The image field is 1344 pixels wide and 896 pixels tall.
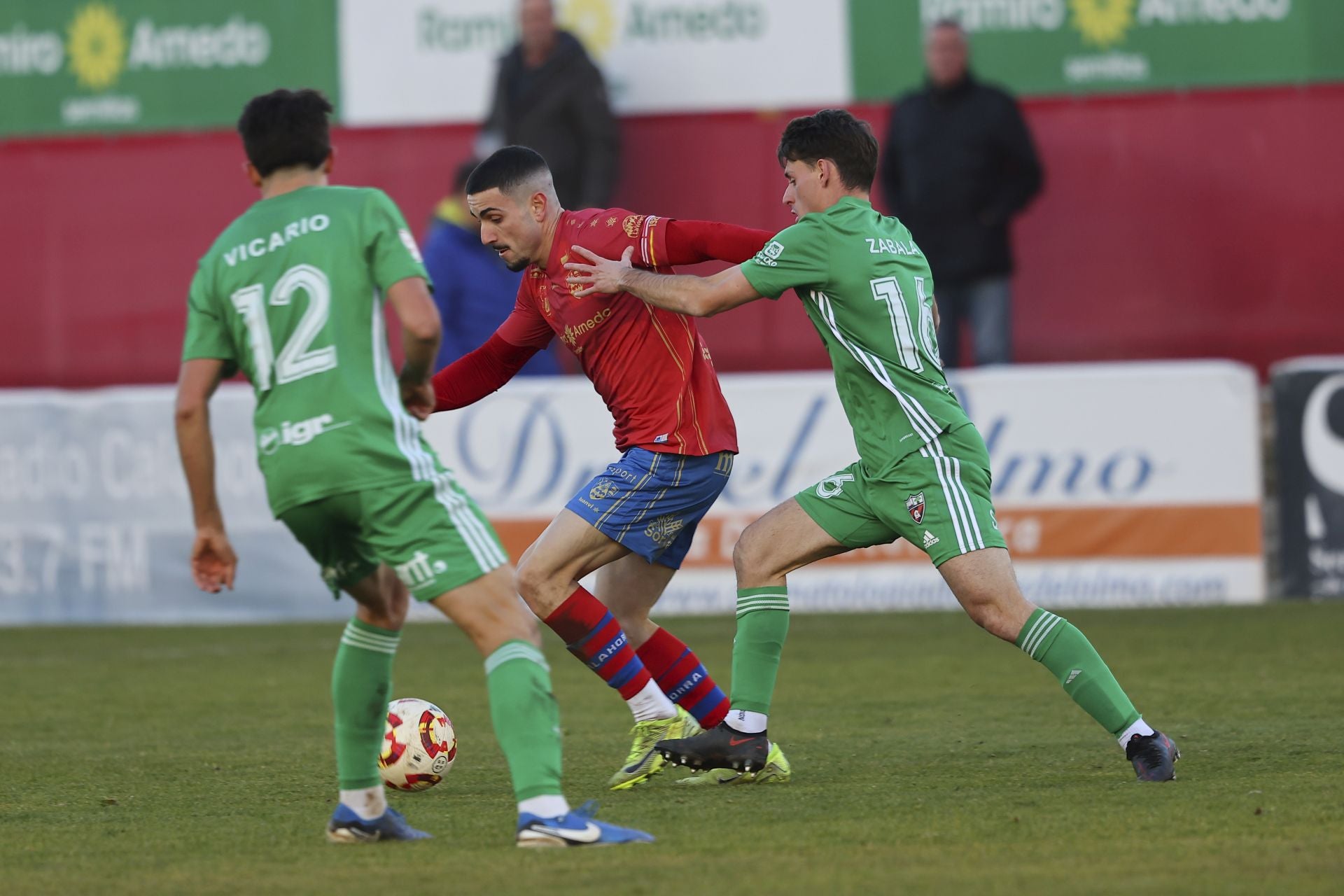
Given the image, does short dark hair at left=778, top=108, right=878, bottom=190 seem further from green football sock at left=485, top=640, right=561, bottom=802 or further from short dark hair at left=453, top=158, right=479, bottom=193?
short dark hair at left=453, top=158, right=479, bottom=193

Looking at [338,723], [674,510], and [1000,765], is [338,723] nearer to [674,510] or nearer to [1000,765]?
[674,510]

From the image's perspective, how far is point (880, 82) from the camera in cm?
1486

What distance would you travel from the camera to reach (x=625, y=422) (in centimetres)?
679

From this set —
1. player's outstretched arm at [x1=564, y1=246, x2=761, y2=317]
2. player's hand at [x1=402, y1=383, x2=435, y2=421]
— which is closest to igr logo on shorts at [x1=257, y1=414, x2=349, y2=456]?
player's hand at [x1=402, y1=383, x2=435, y2=421]

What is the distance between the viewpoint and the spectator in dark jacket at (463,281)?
13688 mm

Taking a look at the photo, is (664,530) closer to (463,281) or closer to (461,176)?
(463,281)

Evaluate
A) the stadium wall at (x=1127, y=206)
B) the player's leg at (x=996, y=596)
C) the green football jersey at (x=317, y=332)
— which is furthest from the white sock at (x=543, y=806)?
the stadium wall at (x=1127, y=206)

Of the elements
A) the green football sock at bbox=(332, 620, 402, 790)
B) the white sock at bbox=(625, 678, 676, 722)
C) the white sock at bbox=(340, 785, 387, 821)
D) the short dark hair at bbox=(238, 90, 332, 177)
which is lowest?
the white sock at bbox=(625, 678, 676, 722)

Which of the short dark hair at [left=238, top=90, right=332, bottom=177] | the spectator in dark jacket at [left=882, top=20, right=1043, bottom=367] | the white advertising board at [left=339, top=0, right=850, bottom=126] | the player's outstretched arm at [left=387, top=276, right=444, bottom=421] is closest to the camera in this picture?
the player's outstretched arm at [left=387, top=276, right=444, bottom=421]

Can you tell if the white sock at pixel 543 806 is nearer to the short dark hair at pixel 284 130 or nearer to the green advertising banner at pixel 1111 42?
the short dark hair at pixel 284 130

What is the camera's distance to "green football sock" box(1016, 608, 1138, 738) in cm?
622

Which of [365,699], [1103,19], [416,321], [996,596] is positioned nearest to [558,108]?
[1103,19]

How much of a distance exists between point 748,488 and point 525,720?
744 centimetres

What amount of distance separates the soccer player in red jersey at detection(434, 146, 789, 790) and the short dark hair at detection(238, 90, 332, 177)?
1254mm
